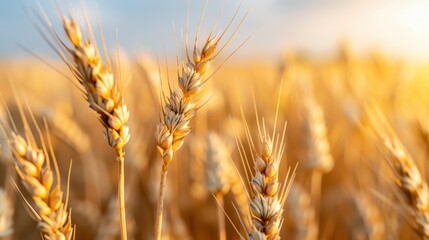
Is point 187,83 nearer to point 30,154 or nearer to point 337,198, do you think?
point 30,154

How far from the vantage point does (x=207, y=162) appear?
1.42 m

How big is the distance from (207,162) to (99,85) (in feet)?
2.24

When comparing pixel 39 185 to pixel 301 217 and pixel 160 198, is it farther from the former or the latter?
pixel 301 217

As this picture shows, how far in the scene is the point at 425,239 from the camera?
1018 mm

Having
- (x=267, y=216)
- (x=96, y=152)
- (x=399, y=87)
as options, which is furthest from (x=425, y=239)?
(x=96, y=152)

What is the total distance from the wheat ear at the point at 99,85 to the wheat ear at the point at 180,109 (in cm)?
7

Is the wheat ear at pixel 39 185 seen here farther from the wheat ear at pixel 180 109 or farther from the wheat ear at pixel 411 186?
the wheat ear at pixel 411 186

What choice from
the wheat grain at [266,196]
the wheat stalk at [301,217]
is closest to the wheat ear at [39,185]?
the wheat grain at [266,196]

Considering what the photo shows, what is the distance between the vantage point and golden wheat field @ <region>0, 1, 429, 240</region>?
824mm

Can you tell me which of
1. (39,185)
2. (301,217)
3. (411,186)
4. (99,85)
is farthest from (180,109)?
(301,217)

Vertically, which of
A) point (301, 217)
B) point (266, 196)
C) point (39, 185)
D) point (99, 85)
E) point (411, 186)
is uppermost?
point (99, 85)

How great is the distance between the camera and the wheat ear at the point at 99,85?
30.6 inches

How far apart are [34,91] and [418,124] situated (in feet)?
18.6

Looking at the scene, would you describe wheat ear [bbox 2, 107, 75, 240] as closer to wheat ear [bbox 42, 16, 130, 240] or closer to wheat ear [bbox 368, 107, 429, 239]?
wheat ear [bbox 42, 16, 130, 240]
